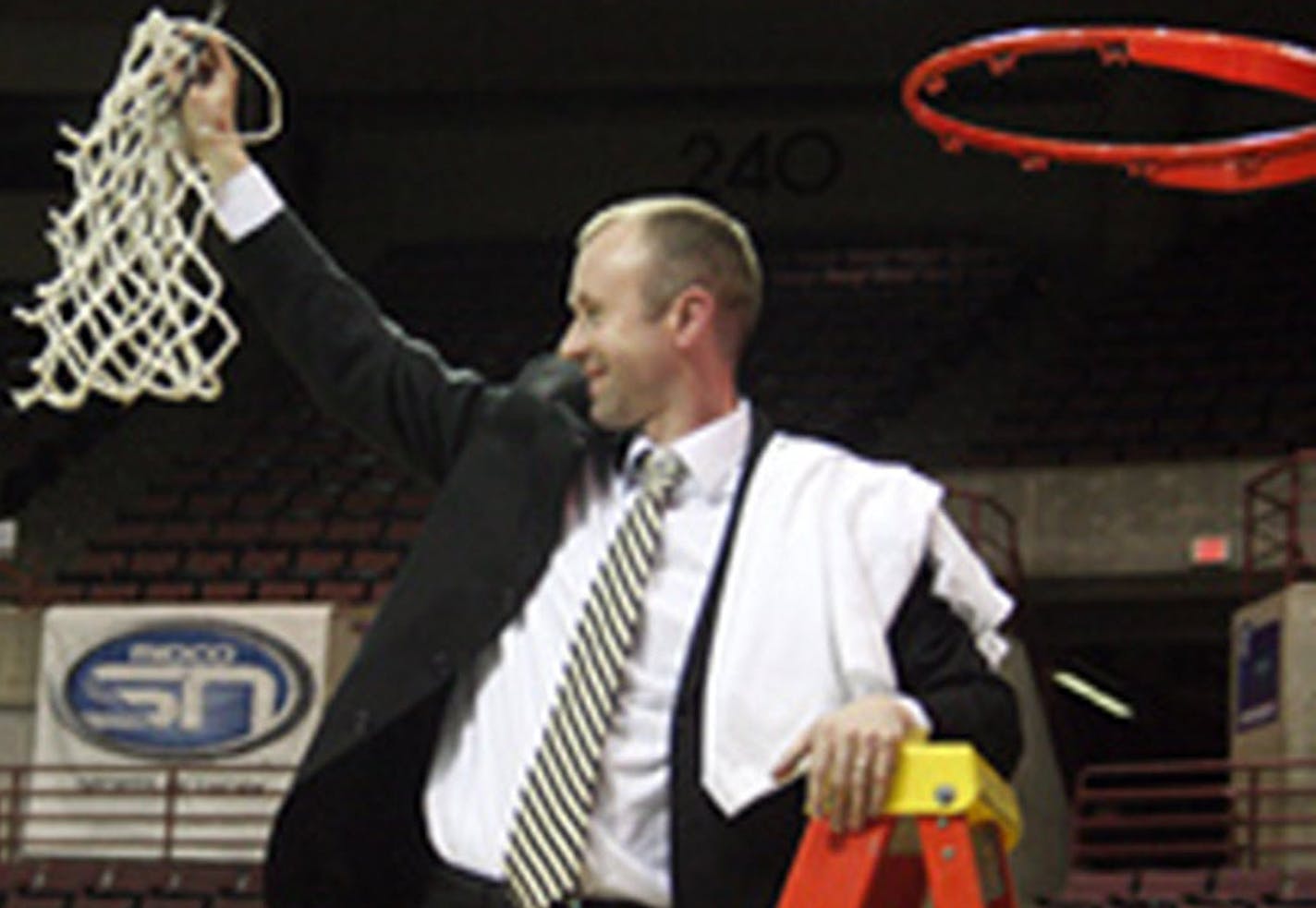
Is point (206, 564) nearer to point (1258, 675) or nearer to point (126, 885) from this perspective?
point (126, 885)

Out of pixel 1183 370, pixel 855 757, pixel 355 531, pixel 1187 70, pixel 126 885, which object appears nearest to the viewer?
pixel 855 757

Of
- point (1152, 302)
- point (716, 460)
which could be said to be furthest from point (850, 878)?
point (1152, 302)

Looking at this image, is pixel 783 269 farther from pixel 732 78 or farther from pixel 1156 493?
pixel 1156 493

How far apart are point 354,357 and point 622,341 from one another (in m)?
0.34

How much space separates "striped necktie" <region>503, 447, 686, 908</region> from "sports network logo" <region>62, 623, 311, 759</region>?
11870 mm

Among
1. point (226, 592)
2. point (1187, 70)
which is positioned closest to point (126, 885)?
point (226, 592)

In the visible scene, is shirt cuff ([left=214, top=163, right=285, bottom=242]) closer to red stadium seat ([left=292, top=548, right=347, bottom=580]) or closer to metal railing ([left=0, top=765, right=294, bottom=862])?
metal railing ([left=0, top=765, right=294, bottom=862])

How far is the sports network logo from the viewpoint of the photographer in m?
14.8

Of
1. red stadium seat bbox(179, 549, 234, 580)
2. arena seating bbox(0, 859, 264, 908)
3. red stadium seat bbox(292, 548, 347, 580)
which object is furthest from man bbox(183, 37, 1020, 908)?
red stadium seat bbox(179, 549, 234, 580)

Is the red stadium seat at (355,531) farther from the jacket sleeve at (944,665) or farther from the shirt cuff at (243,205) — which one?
the jacket sleeve at (944,665)

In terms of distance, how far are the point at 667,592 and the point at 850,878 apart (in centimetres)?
46

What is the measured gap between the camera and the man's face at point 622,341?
321cm

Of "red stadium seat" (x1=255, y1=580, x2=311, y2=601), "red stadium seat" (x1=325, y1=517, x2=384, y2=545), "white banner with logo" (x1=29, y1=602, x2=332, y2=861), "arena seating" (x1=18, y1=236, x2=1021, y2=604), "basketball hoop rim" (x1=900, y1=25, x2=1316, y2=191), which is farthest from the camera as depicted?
"red stadium seat" (x1=325, y1=517, x2=384, y2=545)

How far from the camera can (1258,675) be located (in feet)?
45.4
